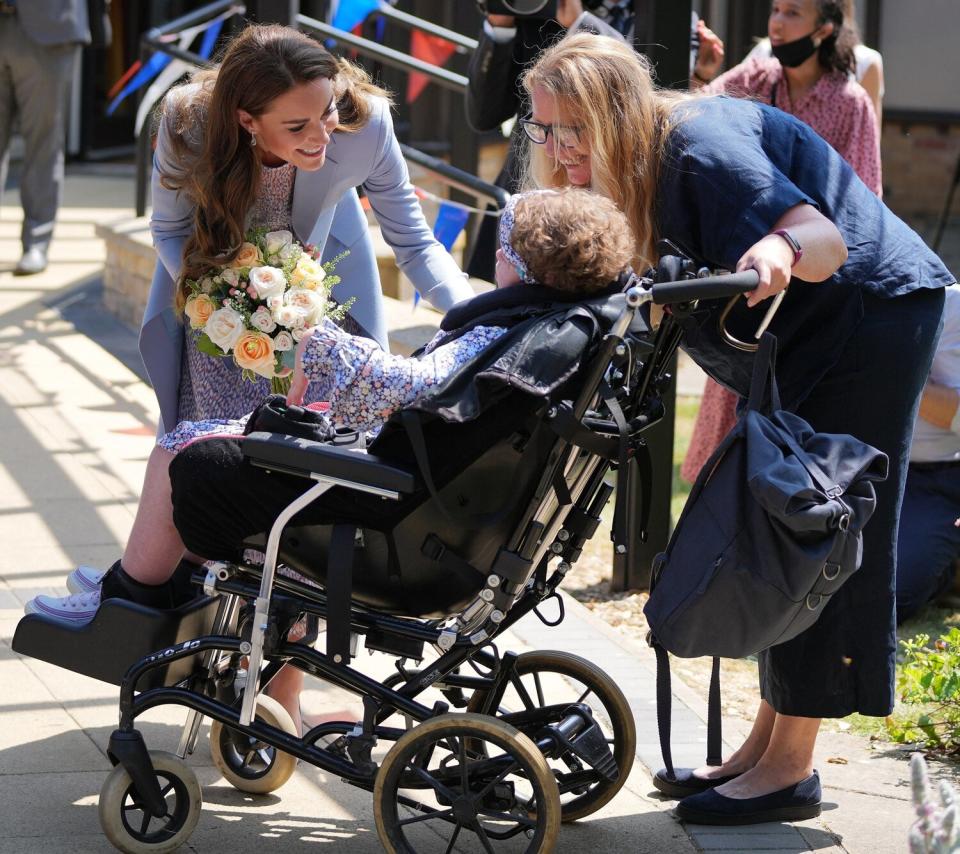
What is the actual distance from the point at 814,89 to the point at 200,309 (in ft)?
9.61

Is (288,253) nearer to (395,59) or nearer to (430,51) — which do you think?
(395,59)

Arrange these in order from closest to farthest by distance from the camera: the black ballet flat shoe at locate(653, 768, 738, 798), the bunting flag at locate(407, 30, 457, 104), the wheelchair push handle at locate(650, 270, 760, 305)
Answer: the wheelchair push handle at locate(650, 270, 760, 305)
the black ballet flat shoe at locate(653, 768, 738, 798)
the bunting flag at locate(407, 30, 457, 104)

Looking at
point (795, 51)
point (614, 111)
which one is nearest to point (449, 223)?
point (795, 51)

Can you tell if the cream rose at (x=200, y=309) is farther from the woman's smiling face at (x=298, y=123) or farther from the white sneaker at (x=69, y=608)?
the white sneaker at (x=69, y=608)

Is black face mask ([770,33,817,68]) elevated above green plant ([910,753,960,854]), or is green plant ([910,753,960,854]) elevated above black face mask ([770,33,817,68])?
black face mask ([770,33,817,68])


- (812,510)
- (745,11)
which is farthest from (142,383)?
(745,11)

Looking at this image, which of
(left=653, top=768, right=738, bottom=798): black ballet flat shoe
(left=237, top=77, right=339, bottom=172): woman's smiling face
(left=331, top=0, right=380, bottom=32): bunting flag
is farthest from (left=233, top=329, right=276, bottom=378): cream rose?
(left=331, top=0, right=380, bottom=32): bunting flag

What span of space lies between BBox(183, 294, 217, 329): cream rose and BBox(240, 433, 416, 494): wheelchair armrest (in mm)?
506

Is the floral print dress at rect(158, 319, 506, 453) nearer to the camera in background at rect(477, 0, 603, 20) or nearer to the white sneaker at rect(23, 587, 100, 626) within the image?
the white sneaker at rect(23, 587, 100, 626)

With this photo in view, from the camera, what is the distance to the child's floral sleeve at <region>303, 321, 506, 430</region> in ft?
9.36

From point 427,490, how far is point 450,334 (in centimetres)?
32

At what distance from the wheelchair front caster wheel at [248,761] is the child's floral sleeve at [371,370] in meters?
0.80

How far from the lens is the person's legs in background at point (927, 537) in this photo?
4891mm

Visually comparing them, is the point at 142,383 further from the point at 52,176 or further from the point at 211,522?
the point at 211,522
